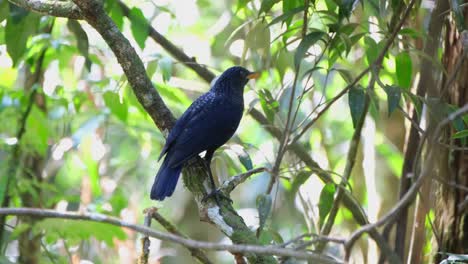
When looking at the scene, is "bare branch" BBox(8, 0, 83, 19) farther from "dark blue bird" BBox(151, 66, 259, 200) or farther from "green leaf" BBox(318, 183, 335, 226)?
"green leaf" BBox(318, 183, 335, 226)

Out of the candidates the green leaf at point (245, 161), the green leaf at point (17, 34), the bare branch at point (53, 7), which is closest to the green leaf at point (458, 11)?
the green leaf at point (245, 161)

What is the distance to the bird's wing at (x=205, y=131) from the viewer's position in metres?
4.06

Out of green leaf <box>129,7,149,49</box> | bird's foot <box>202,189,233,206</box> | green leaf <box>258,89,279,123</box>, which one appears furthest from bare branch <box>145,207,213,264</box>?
green leaf <box>129,7,149,49</box>

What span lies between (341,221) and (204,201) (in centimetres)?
311

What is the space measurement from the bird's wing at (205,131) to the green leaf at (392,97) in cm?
129

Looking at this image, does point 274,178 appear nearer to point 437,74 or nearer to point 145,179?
point 437,74

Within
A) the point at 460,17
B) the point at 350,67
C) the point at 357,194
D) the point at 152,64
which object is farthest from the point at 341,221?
the point at 460,17

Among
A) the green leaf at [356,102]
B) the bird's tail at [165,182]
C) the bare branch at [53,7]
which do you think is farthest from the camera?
the bird's tail at [165,182]

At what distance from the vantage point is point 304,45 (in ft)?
11.3

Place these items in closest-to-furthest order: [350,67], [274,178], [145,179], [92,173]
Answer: [274,178] → [92,173] → [350,67] → [145,179]

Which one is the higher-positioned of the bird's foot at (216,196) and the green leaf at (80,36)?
the green leaf at (80,36)

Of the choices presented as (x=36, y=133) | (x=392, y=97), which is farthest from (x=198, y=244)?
(x=36, y=133)

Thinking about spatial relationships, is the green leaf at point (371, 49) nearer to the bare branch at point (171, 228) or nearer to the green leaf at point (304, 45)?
the green leaf at point (304, 45)

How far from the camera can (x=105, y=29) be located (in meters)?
3.64
